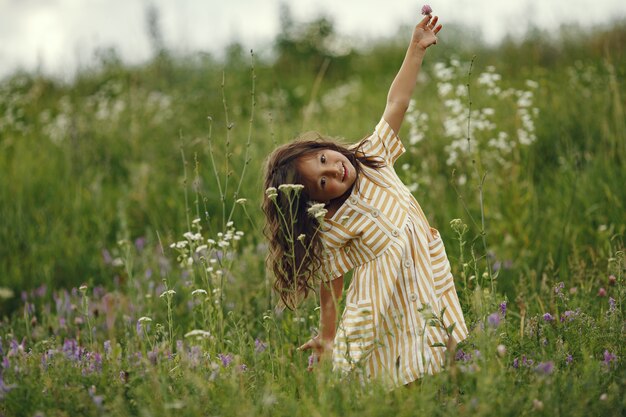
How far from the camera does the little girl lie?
251 centimetres

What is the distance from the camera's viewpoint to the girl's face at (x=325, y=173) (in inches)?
101

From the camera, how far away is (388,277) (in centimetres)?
255

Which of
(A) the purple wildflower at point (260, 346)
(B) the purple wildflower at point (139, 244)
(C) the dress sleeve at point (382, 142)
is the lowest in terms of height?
(A) the purple wildflower at point (260, 346)

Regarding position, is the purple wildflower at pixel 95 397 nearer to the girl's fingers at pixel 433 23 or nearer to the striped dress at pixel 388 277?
the striped dress at pixel 388 277

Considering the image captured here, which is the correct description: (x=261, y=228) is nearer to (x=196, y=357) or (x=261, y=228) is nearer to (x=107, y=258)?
(x=196, y=357)

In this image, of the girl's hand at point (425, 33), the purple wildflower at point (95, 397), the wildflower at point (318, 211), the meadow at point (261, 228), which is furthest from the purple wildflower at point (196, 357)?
the girl's hand at point (425, 33)

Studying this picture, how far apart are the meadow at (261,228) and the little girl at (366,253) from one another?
0.15 meters

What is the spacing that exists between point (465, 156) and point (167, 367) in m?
2.63

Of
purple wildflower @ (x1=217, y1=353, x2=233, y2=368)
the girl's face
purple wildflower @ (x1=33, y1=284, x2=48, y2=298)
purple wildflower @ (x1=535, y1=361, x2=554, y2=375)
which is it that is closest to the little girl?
the girl's face

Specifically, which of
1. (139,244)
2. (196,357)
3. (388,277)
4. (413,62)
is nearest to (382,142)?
(413,62)

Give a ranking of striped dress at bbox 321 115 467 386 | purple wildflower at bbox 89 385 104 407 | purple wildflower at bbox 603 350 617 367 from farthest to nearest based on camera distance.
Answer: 1. striped dress at bbox 321 115 467 386
2. purple wildflower at bbox 603 350 617 367
3. purple wildflower at bbox 89 385 104 407

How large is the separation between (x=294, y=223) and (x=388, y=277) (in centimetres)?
40

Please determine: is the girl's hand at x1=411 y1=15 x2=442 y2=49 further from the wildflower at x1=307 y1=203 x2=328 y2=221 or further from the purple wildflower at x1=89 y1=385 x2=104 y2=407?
the purple wildflower at x1=89 y1=385 x2=104 y2=407

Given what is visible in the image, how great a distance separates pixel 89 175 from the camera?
5844 millimetres
